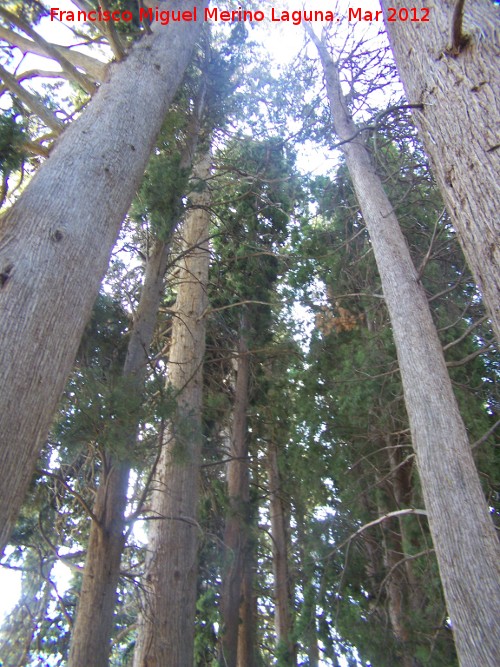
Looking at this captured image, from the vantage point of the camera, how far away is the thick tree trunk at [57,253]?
258 cm

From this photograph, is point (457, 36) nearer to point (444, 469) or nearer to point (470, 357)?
point (470, 357)

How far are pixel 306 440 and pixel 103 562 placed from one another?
184 inches

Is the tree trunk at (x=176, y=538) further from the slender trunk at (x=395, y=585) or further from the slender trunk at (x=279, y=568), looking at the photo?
the slender trunk at (x=279, y=568)

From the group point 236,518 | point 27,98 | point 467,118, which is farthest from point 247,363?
point 467,118

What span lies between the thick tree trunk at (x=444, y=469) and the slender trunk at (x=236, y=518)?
349 cm

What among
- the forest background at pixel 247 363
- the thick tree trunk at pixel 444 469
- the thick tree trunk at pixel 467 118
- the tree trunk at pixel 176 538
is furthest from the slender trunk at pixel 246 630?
the thick tree trunk at pixel 467 118

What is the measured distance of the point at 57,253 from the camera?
10.2 feet

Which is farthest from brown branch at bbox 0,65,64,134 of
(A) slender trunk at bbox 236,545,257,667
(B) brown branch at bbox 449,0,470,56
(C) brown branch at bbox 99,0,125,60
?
(A) slender trunk at bbox 236,545,257,667

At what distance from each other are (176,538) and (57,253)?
4.39 meters

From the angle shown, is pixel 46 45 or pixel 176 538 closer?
pixel 46 45

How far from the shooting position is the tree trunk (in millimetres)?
5414

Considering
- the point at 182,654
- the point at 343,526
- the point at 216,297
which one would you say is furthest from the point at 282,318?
the point at 182,654

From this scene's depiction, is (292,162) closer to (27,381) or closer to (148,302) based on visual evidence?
(148,302)

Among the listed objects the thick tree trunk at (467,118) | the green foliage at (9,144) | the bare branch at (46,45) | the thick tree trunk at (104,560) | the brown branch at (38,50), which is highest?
the brown branch at (38,50)
